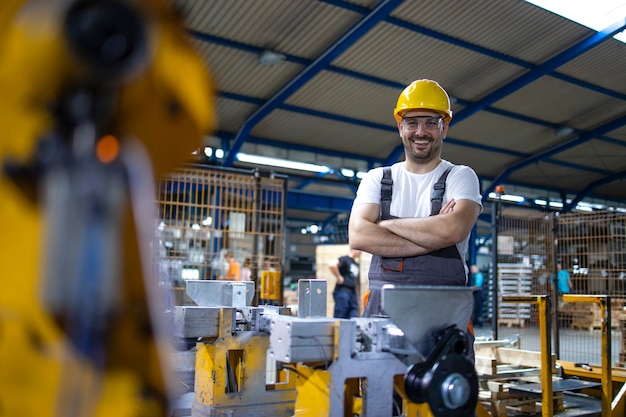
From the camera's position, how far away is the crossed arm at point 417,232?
2.42m

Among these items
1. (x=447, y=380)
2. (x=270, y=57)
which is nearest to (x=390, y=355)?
(x=447, y=380)

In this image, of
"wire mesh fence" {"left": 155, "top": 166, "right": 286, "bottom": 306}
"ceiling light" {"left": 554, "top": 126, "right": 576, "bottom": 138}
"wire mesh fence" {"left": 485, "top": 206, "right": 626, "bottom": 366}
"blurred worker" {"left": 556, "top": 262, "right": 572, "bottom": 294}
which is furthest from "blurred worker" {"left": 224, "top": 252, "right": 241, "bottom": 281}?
"ceiling light" {"left": 554, "top": 126, "right": 576, "bottom": 138}

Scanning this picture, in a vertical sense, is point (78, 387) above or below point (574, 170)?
below

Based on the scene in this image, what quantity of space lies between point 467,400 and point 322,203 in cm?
1719

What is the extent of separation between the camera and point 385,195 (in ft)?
8.91

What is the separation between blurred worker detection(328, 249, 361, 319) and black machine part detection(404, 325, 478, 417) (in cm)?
669

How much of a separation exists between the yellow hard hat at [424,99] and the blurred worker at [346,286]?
5852 millimetres

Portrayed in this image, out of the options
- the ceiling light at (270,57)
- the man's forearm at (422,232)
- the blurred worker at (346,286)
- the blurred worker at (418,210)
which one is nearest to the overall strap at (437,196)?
the blurred worker at (418,210)

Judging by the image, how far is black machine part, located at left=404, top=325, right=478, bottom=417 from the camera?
170 cm

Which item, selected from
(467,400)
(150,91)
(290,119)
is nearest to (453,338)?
(467,400)

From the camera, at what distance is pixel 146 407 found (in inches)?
31.2

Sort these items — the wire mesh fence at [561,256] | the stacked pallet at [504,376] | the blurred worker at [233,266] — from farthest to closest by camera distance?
1. the wire mesh fence at [561,256]
2. the blurred worker at [233,266]
3. the stacked pallet at [504,376]

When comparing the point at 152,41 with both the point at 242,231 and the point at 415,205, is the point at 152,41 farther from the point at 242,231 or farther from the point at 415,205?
the point at 242,231

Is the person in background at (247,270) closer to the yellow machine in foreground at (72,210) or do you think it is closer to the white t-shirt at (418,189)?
the white t-shirt at (418,189)
